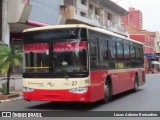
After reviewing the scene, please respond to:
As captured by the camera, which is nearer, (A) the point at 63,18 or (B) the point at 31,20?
(B) the point at 31,20

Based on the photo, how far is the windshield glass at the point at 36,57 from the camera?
1396cm

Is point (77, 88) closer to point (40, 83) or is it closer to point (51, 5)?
point (40, 83)

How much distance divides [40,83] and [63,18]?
2042 centimetres

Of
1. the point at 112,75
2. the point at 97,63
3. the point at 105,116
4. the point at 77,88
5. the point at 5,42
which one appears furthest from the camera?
the point at 5,42

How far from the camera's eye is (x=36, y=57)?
14109mm

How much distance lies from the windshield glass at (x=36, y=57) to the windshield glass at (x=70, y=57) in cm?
35

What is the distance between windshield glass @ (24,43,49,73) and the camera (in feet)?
45.8

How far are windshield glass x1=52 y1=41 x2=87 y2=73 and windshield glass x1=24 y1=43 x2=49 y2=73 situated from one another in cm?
35

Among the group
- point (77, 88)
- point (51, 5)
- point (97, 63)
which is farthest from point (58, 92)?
point (51, 5)

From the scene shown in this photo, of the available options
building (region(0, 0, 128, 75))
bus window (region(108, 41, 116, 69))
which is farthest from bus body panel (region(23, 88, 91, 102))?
building (region(0, 0, 128, 75))

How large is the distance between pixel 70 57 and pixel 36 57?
1.32 meters

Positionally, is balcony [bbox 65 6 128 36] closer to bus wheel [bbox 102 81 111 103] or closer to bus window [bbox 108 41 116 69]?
bus window [bbox 108 41 116 69]

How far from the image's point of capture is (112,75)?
16.6 meters

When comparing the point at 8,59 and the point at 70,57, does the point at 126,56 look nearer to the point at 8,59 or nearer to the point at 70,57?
the point at 8,59
